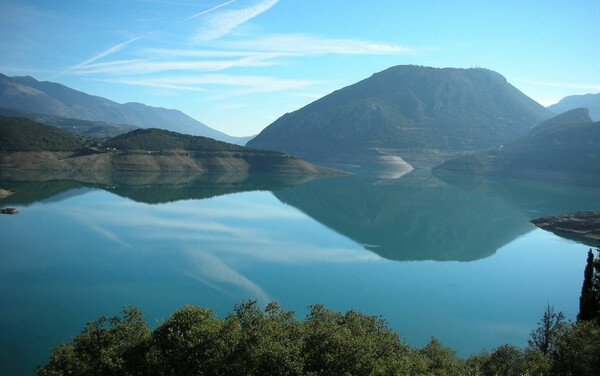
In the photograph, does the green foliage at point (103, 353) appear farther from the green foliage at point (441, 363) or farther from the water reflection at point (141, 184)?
the water reflection at point (141, 184)

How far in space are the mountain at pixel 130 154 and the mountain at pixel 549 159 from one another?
57.7 m

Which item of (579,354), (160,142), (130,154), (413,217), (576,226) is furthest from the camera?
(160,142)

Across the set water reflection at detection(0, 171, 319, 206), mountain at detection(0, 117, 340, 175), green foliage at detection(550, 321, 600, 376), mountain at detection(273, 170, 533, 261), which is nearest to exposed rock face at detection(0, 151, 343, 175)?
mountain at detection(0, 117, 340, 175)

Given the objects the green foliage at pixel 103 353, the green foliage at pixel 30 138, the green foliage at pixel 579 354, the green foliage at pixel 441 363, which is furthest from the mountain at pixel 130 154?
the green foliage at pixel 579 354

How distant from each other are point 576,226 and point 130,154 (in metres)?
118

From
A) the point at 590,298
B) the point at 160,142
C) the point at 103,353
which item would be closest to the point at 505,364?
the point at 590,298

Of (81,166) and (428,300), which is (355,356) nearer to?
(428,300)

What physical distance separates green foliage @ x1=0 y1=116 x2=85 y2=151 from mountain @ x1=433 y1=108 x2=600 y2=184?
434 feet

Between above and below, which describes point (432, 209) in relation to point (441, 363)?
above

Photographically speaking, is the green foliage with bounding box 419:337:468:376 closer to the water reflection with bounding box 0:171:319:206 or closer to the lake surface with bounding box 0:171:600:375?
the lake surface with bounding box 0:171:600:375

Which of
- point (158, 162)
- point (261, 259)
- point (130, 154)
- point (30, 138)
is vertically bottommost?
point (261, 259)

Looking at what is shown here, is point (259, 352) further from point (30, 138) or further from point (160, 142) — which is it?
point (160, 142)

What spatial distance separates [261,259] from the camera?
44.8 m

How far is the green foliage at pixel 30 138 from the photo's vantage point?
387 ft
